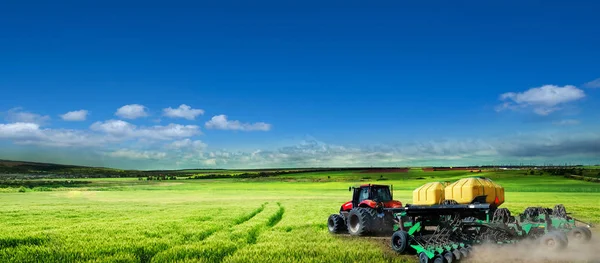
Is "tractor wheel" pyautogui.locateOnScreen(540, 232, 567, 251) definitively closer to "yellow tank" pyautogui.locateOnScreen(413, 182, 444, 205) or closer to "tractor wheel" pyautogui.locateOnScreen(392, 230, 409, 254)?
"tractor wheel" pyautogui.locateOnScreen(392, 230, 409, 254)

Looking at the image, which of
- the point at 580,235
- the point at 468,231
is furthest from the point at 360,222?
the point at 580,235

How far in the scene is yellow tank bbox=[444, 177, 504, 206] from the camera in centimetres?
2109

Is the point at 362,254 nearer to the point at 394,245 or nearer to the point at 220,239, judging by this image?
the point at 394,245

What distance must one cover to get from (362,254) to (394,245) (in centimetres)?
167

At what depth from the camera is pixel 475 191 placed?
21031 mm

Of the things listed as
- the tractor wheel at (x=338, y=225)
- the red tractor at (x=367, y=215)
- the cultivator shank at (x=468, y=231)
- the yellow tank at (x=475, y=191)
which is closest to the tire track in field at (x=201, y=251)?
the tractor wheel at (x=338, y=225)

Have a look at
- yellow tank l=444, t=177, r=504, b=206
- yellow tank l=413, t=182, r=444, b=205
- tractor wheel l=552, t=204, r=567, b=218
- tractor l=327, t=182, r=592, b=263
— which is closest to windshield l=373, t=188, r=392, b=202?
tractor l=327, t=182, r=592, b=263

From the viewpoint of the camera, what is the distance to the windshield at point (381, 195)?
22.9 m

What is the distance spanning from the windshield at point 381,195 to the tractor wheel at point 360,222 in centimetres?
179

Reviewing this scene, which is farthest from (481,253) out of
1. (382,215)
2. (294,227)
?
(294,227)

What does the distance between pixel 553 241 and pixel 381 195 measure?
8.64 metres

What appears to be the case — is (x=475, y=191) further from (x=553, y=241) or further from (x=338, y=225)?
(x=338, y=225)

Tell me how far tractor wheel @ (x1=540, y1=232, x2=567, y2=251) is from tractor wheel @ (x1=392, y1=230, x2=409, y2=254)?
4.61m

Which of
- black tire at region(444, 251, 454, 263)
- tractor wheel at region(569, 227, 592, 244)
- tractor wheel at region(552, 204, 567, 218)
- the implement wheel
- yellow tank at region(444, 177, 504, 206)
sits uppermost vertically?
yellow tank at region(444, 177, 504, 206)
